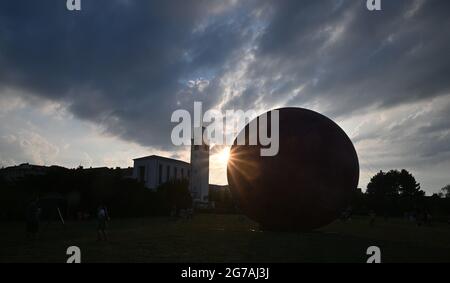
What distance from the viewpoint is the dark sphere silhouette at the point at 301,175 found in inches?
601

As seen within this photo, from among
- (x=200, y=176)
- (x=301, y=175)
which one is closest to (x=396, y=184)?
(x=200, y=176)

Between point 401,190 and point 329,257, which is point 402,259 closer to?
point 329,257

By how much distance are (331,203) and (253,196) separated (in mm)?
3106

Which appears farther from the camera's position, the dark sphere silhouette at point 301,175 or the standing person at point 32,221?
the standing person at point 32,221

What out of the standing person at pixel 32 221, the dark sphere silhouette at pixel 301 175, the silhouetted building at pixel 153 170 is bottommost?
the standing person at pixel 32 221

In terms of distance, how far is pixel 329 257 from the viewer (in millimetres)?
11375

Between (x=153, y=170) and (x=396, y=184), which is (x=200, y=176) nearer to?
(x=153, y=170)

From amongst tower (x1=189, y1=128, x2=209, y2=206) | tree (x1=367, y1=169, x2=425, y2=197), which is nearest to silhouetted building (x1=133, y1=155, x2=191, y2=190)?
tower (x1=189, y1=128, x2=209, y2=206)

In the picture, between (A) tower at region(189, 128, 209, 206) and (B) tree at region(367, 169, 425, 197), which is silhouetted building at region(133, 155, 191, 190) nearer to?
(A) tower at region(189, 128, 209, 206)

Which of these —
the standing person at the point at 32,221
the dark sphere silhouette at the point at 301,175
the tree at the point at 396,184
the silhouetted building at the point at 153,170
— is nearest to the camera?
the dark sphere silhouette at the point at 301,175

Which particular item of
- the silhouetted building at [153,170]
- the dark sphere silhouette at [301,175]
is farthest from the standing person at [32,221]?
the silhouetted building at [153,170]

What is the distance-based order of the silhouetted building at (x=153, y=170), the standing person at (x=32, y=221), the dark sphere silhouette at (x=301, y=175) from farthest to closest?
the silhouetted building at (x=153, y=170)
the standing person at (x=32, y=221)
the dark sphere silhouette at (x=301, y=175)

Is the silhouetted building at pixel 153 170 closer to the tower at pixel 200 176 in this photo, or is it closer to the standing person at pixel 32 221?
the tower at pixel 200 176

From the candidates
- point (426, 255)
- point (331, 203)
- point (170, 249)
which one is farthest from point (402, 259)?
point (170, 249)
